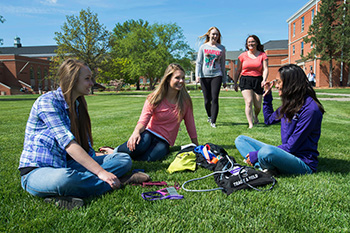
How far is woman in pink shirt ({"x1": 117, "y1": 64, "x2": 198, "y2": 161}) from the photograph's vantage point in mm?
3781

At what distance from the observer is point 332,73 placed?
33500 mm

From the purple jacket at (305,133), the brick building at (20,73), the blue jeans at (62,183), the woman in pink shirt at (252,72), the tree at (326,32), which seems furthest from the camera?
the brick building at (20,73)

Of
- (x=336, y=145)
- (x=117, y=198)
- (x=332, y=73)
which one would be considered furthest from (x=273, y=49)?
(x=117, y=198)

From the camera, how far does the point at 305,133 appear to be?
2830mm

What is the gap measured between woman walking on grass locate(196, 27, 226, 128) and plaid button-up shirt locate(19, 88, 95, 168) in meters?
4.55

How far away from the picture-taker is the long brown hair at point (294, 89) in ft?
9.64

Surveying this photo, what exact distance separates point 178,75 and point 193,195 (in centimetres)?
193

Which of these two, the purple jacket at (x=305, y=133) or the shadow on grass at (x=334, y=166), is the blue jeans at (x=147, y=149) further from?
the shadow on grass at (x=334, y=166)

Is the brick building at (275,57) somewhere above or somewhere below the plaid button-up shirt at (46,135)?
above

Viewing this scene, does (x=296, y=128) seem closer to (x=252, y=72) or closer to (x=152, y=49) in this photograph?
(x=252, y=72)

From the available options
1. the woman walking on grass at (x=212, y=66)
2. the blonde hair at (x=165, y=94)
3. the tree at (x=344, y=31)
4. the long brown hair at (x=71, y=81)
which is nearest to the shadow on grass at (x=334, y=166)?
the blonde hair at (x=165, y=94)

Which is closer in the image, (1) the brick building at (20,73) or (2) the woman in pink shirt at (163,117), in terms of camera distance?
(2) the woman in pink shirt at (163,117)

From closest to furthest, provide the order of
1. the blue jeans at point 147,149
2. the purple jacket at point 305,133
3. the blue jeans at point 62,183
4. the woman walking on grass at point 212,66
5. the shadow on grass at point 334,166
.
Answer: the blue jeans at point 62,183 < the purple jacket at point 305,133 < the shadow on grass at point 334,166 < the blue jeans at point 147,149 < the woman walking on grass at point 212,66

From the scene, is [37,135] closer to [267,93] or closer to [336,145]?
[267,93]
